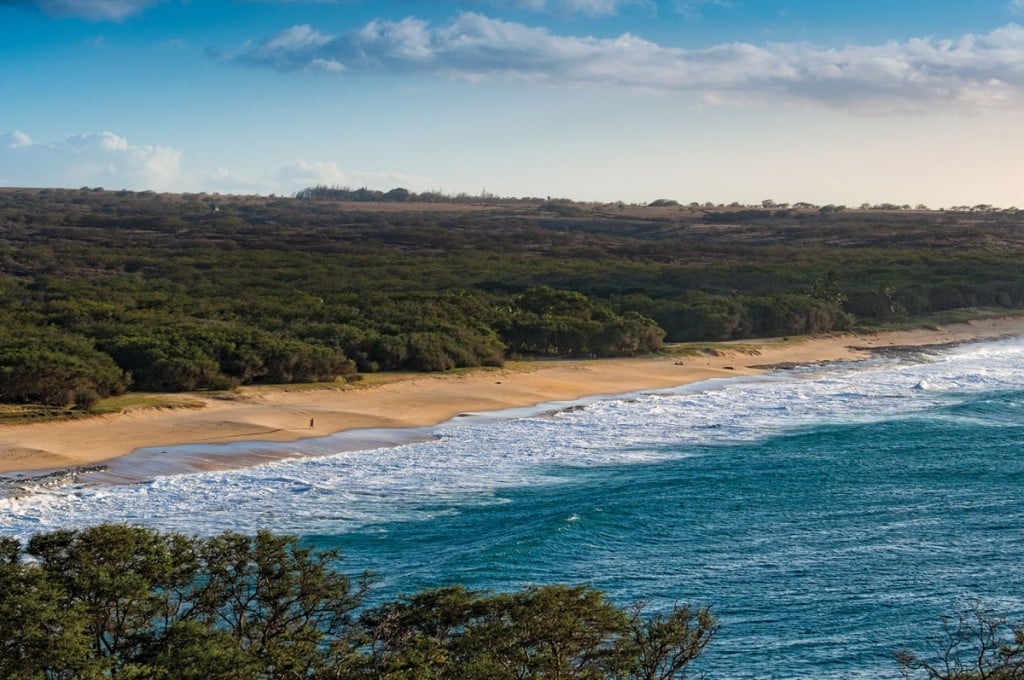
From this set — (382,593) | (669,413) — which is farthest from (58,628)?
(669,413)

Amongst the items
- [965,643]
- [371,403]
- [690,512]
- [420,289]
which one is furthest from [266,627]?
[420,289]

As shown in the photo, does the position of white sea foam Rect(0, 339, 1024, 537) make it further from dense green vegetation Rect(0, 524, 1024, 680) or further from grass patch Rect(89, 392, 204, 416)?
dense green vegetation Rect(0, 524, 1024, 680)

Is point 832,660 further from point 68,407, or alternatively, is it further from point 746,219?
point 746,219

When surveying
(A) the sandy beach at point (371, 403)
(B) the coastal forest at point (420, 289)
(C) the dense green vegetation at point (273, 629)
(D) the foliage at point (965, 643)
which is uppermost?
(B) the coastal forest at point (420, 289)

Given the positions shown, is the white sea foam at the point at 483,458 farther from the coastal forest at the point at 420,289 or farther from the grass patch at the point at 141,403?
the coastal forest at the point at 420,289

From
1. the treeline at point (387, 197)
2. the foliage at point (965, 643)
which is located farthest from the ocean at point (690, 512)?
the treeline at point (387, 197)
